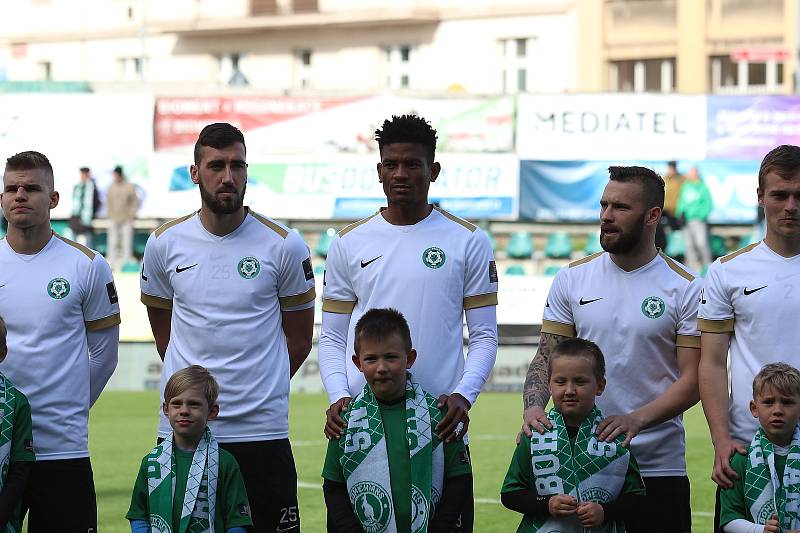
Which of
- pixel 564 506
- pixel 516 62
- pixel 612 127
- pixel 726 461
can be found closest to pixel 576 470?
pixel 564 506

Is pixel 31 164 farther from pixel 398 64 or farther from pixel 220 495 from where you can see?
pixel 398 64

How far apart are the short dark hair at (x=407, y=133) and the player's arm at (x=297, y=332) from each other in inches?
39.4

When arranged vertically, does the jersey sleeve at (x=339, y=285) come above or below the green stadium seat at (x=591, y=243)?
below

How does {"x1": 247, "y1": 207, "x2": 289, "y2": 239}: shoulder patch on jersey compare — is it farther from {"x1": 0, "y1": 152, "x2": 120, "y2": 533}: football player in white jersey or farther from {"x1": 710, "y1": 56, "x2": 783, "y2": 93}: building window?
{"x1": 710, "y1": 56, "x2": 783, "y2": 93}: building window

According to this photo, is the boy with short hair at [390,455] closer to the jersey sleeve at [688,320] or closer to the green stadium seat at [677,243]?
the jersey sleeve at [688,320]

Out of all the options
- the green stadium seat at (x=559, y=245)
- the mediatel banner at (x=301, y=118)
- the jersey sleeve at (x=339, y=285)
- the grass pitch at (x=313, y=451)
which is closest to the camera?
the jersey sleeve at (x=339, y=285)

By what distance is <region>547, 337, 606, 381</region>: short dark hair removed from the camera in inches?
231

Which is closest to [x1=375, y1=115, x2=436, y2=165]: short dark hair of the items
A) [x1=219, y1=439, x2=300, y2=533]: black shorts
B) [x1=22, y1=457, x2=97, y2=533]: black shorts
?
[x1=219, y1=439, x2=300, y2=533]: black shorts

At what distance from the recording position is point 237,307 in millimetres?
6492

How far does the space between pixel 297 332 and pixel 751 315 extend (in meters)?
2.04

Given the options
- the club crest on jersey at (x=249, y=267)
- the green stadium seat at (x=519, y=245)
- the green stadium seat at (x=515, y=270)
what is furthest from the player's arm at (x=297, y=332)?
the green stadium seat at (x=519, y=245)

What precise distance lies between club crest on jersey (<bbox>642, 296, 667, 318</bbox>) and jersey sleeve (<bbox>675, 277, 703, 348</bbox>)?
0.28 ft

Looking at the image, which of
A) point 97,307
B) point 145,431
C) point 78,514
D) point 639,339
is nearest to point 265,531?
point 78,514

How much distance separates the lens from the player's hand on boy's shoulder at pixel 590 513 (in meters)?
5.73
